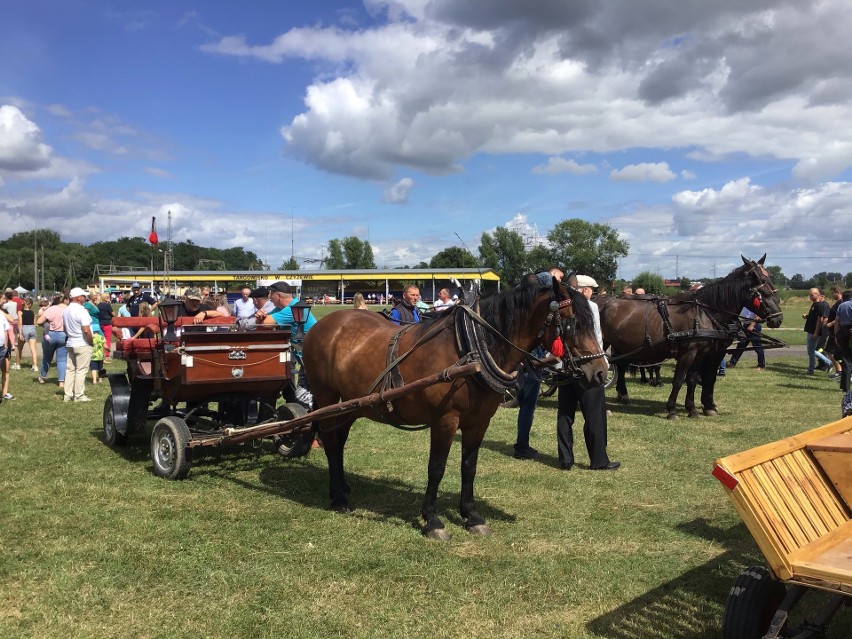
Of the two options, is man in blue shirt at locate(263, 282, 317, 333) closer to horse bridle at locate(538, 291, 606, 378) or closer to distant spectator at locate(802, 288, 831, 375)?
horse bridle at locate(538, 291, 606, 378)

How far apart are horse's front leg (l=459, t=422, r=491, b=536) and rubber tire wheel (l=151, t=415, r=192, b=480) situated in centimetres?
305

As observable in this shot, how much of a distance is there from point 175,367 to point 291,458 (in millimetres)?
1801

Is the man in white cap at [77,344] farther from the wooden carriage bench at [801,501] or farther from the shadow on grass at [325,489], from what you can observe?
the wooden carriage bench at [801,501]

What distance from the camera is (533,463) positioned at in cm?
747

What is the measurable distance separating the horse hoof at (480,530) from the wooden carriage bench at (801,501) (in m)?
2.48

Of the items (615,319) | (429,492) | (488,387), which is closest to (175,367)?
(429,492)

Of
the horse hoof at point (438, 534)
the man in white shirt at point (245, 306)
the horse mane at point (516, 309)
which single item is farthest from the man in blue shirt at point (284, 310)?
the horse mane at point (516, 309)

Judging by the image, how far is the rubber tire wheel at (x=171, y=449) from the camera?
643 centimetres

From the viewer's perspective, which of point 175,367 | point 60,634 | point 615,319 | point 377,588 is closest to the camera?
point 60,634

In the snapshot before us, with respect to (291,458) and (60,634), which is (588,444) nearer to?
(291,458)

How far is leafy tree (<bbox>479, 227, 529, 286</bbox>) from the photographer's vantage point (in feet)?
253

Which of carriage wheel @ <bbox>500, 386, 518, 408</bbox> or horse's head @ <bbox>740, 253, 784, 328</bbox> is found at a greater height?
horse's head @ <bbox>740, 253, 784, 328</bbox>

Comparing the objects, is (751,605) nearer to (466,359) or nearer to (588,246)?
(466,359)

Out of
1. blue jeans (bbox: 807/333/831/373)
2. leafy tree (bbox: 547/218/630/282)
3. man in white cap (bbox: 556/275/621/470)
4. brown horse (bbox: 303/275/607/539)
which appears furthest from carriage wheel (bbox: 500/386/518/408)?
leafy tree (bbox: 547/218/630/282)
